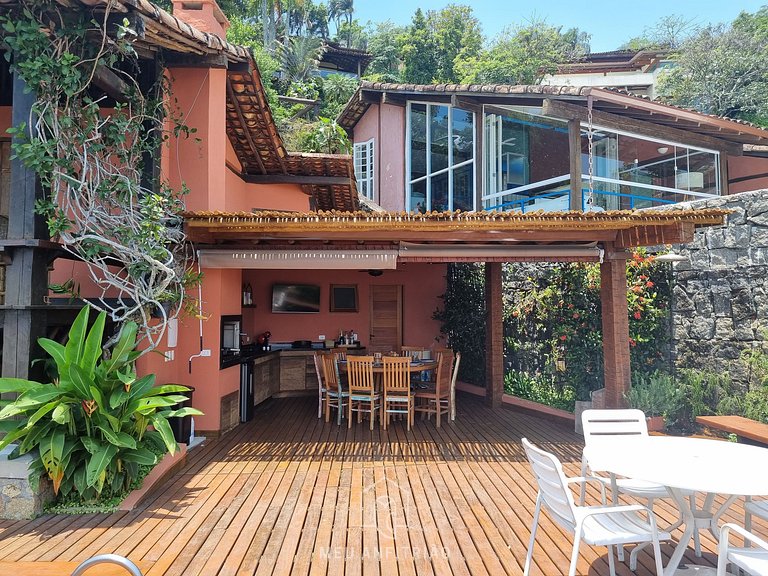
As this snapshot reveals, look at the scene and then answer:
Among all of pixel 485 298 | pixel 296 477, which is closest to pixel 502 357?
pixel 485 298

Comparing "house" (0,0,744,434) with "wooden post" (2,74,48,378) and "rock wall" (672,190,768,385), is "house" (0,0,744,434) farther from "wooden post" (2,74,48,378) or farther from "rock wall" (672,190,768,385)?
"rock wall" (672,190,768,385)

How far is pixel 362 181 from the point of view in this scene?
14.2 meters

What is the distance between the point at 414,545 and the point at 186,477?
2.55 m

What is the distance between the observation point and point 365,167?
14.2m

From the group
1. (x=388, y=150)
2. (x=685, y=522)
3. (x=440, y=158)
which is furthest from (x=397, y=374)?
(x=388, y=150)

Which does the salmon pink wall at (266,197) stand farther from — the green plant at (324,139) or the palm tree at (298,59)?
the palm tree at (298,59)

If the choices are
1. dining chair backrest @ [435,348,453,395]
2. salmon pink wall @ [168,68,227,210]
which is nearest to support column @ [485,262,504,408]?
dining chair backrest @ [435,348,453,395]

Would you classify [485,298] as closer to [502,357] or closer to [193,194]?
[502,357]

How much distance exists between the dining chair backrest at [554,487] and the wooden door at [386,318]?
7533 millimetres

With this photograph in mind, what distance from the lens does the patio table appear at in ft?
8.43

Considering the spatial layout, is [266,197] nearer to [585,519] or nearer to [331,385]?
[331,385]

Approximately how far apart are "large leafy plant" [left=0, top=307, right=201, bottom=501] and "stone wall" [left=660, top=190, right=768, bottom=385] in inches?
266

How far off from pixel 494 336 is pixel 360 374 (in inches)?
102

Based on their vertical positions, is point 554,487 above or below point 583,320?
below
